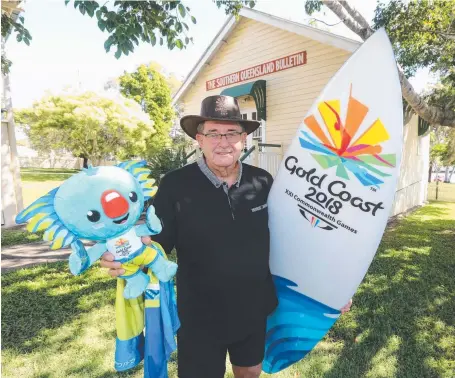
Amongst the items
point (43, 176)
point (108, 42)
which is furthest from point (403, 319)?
point (43, 176)

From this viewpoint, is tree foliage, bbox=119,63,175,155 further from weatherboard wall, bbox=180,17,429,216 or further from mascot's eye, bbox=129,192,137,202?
mascot's eye, bbox=129,192,137,202

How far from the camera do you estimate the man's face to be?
1708 mm

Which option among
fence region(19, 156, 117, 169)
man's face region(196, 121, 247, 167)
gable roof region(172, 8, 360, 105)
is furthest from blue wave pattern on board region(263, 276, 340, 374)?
fence region(19, 156, 117, 169)

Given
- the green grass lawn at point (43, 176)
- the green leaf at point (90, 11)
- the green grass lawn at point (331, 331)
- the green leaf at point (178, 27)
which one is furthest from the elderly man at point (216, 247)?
the green grass lawn at point (43, 176)

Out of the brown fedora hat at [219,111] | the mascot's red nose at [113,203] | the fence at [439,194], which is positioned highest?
the brown fedora hat at [219,111]

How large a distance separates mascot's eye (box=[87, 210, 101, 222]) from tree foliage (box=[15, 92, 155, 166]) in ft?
59.7

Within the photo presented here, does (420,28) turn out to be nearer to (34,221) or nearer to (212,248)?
(212,248)

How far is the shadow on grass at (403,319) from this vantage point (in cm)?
256

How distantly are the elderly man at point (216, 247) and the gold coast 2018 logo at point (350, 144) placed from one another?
2.51ft

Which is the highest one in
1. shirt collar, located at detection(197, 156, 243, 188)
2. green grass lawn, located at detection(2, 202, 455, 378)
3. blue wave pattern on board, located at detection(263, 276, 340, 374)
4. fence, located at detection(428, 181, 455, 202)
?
shirt collar, located at detection(197, 156, 243, 188)

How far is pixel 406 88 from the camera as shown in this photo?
4.95 m

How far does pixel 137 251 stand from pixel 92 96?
67.3 feet

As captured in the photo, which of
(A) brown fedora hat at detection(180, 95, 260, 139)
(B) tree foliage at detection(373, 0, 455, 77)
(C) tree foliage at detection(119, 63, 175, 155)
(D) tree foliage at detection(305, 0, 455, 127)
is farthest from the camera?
(C) tree foliage at detection(119, 63, 175, 155)

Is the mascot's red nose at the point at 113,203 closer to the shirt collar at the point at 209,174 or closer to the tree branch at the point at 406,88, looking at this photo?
the shirt collar at the point at 209,174
